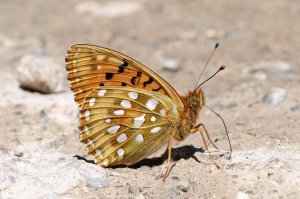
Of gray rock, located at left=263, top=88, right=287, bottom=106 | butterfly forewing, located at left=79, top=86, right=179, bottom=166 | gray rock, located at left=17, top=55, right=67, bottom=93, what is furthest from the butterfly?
gray rock, located at left=17, top=55, right=67, bottom=93

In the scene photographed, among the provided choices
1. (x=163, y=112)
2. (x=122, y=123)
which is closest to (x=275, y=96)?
(x=163, y=112)

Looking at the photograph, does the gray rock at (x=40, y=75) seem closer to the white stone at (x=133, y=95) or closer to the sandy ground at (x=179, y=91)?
the sandy ground at (x=179, y=91)

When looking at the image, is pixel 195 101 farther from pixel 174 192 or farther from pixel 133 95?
pixel 174 192

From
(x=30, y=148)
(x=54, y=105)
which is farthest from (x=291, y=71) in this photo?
(x=30, y=148)

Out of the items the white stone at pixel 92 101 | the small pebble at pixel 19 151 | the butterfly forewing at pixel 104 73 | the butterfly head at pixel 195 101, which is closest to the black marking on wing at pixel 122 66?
the butterfly forewing at pixel 104 73

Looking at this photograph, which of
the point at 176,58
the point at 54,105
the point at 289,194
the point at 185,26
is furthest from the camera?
the point at 185,26

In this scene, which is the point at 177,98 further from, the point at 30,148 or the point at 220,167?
the point at 30,148

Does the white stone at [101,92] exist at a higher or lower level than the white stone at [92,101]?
higher
